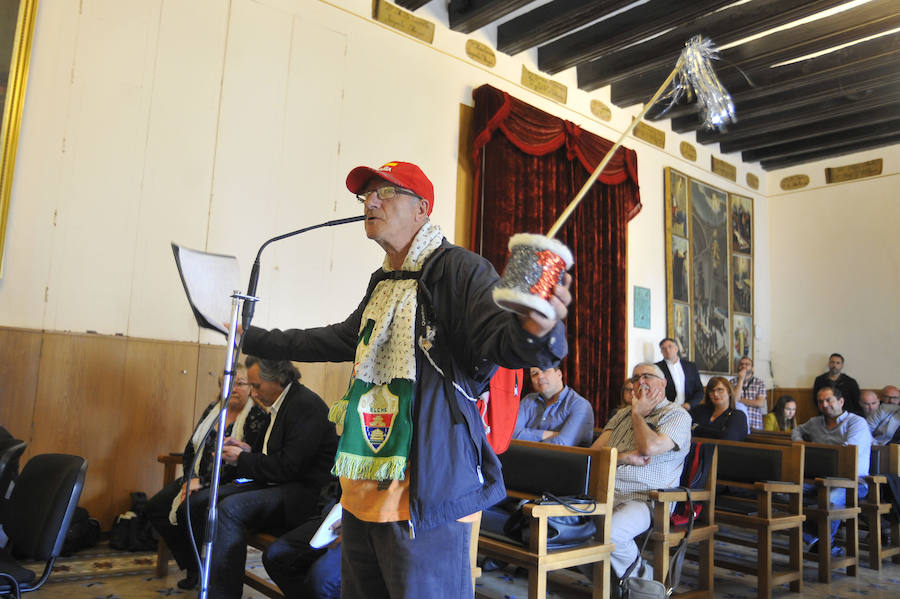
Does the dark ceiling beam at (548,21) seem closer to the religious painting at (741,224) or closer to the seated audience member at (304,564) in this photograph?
the religious painting at (741,224)

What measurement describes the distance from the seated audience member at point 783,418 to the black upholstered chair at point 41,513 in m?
8.01

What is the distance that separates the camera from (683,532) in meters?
3.50

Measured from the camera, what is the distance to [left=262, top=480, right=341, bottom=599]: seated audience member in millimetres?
2613

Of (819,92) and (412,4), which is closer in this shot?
Result: (412,4)

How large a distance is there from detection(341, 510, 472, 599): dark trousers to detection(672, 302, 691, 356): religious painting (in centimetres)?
802

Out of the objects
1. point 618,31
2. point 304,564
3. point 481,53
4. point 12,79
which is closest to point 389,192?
point 304,564

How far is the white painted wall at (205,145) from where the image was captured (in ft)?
15.0

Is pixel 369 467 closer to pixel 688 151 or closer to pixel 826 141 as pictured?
pixel 688 151

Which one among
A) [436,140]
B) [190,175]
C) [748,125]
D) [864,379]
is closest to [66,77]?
[190,175]

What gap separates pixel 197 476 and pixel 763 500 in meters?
3.13

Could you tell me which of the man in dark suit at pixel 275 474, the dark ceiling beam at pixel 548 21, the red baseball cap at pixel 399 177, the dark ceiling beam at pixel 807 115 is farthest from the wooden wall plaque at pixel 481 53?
the red baseball cap at pixel 399 177

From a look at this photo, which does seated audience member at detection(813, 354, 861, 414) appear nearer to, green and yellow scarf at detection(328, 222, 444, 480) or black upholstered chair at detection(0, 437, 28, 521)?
green and yellow scarf at detection(328, 222, 444, 480)

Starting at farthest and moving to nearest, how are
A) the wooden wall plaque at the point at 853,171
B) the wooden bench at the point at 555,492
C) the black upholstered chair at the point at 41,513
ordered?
the wooden wall plaque at the point at 853,171 → the wooden bench at the point at 555,492 → the black upholstered chair at the point at 41,513

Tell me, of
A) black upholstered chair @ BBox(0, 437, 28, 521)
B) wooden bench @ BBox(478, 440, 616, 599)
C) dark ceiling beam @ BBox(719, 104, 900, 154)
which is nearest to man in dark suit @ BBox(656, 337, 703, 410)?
dark ceiling beam @ BBox(719, 104, 900, 154)
